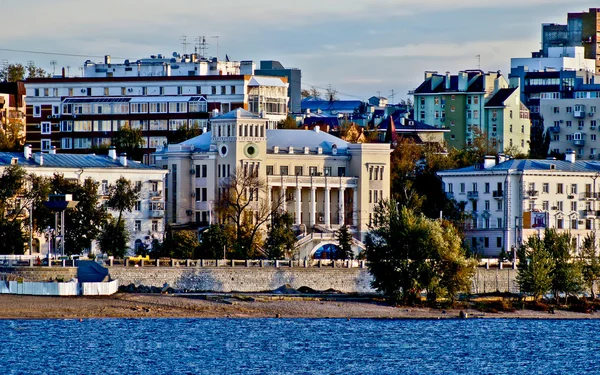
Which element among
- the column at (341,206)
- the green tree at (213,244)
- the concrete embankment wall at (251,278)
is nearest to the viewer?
the concrete embankment wall at (251,278)

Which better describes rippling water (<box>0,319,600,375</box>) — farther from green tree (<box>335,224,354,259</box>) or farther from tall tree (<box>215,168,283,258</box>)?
tall tree (<box>215,168,283,258</box>)

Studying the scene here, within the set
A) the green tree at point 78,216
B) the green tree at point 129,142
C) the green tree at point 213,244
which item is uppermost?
the green tree at point 129,142

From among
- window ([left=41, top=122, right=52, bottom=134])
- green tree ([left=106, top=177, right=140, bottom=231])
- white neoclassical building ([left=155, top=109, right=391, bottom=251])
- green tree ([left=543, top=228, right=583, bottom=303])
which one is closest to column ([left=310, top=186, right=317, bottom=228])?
white neoclassical building ([left=155, top=109, right=391, bottom=251])

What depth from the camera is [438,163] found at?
17012 cm

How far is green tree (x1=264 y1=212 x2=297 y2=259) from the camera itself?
133 m

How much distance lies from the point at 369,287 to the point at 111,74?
70699 mm

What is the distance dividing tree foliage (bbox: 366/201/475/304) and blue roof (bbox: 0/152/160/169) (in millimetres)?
32943

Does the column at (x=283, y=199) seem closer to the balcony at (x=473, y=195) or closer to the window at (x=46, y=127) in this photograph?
the balcony at (x=473, y=195)

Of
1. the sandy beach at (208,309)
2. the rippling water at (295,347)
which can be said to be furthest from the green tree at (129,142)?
the rippling water at (295,347)

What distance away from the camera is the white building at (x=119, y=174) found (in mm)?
141625

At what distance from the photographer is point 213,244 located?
436 ft

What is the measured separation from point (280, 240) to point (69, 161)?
20518mm

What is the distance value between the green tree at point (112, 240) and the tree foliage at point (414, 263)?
2313cm

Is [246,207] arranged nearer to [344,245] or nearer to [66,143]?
[344,245]
